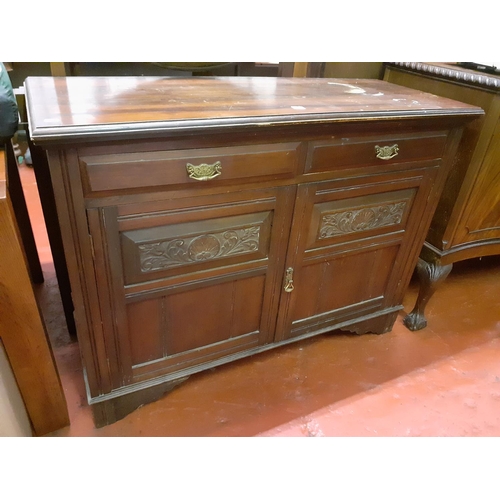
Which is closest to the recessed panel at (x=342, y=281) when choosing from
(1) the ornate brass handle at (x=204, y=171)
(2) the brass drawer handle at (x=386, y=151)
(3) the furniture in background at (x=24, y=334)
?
(2) the brass drawer handle at (x=386, y=151)

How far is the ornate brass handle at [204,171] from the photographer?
2.83 ft

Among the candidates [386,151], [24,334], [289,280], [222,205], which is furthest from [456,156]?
[24,334]

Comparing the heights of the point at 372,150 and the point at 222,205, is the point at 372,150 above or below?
above

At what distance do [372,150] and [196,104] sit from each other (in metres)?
0.47

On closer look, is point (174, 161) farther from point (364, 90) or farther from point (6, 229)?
point (364, 90)

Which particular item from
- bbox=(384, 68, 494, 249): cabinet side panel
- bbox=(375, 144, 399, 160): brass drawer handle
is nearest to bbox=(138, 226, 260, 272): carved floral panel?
bbox=(375, 144, 399, 160): brass drawer handle

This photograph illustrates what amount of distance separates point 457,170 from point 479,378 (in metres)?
0.74

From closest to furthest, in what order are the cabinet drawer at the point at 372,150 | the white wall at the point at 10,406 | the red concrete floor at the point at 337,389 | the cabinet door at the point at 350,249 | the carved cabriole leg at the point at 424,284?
the white wall at the point at 10,406 < the cabinet drawer at the point at 372,150 < the cabinet door at the point at 350,249 < the red concrete floor at the point at 337,389 < the carved cabriole leg at the point at 424,284

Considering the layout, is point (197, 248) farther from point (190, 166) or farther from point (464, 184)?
point (464, 184)

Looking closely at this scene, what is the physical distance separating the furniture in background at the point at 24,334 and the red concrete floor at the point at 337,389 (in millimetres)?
97

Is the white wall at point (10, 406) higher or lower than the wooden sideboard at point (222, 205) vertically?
lower

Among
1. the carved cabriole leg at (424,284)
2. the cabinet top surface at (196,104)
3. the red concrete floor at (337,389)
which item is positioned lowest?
the red concrete floor at (337,389)

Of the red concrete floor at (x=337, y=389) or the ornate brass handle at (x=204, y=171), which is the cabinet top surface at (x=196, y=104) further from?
the red concrete floor at (x=337, y=389)

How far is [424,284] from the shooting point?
1538 mm
